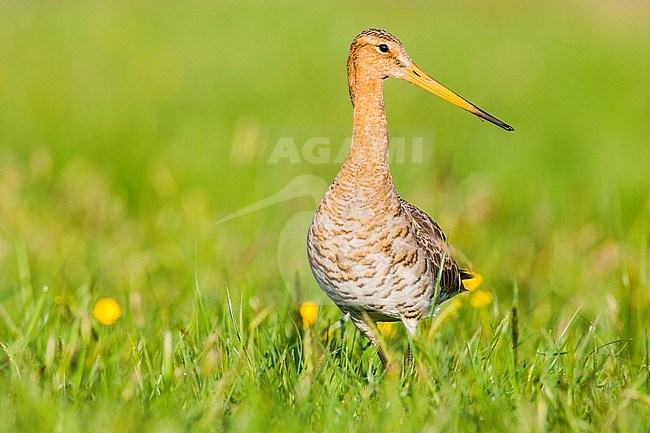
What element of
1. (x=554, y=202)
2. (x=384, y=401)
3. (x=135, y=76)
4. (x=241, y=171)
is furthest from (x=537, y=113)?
(x=384, y=401)

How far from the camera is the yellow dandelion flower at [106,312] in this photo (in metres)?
4.48

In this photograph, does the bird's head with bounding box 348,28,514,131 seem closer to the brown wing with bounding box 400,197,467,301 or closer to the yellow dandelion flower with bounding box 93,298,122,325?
the brown wing with bounding box 400,197,467,301

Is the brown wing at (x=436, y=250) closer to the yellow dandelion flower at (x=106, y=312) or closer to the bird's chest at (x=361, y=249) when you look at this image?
the bird's chest at (x=361, y=249)

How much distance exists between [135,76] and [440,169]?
4367 millimetres

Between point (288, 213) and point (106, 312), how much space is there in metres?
3.20

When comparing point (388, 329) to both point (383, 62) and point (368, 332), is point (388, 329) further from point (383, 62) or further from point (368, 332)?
point (383, 62)

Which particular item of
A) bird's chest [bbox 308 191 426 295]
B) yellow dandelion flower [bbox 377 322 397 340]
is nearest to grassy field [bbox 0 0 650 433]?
yellow dandelion flower [bbox 377 322 397 340]

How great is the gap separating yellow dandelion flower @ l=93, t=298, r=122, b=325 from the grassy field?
0.05 metres

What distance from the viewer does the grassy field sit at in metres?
3.68

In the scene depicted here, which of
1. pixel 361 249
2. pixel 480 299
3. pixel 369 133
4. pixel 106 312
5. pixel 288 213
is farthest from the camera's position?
pixel 288 213

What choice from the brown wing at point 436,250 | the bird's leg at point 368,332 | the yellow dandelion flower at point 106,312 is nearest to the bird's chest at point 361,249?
the brown wing at point 436,250

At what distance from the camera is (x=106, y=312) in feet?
14.8

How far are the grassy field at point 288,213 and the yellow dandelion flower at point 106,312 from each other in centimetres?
5

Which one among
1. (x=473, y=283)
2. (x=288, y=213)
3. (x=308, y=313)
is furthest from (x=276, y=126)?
(x=308, y=313)
